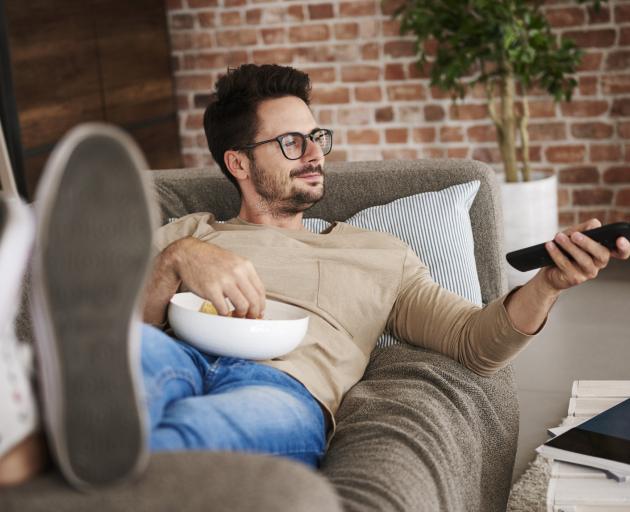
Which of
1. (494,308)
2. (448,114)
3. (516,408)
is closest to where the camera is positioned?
(494,308)

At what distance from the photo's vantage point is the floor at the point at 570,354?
8.44 feet

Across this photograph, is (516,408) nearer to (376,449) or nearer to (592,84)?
(376,449)

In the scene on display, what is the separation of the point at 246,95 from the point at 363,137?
96.0 inches

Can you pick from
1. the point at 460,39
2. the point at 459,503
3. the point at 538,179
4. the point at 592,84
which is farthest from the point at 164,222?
the point at 592,84

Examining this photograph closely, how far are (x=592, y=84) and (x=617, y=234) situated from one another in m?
2.88

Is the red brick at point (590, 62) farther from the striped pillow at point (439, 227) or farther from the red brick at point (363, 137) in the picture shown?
the striped pillow at point (439, 227)

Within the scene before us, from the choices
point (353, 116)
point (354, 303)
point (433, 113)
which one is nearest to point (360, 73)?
point (353, 116)

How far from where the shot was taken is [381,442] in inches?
55.8

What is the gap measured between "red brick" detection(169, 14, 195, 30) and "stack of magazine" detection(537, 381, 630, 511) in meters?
3.62

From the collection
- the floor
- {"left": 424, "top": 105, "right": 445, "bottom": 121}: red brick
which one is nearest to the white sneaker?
the floor

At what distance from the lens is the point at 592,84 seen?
13.5 feet

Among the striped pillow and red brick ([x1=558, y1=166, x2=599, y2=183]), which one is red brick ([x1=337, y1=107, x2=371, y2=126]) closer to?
red brick ([x1=558, y1=166, x2=599, y2=183])

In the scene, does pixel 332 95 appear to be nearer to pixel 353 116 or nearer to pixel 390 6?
pixel 353 116

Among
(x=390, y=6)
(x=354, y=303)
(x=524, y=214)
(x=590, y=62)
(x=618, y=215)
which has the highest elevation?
(x=390, y=6)
